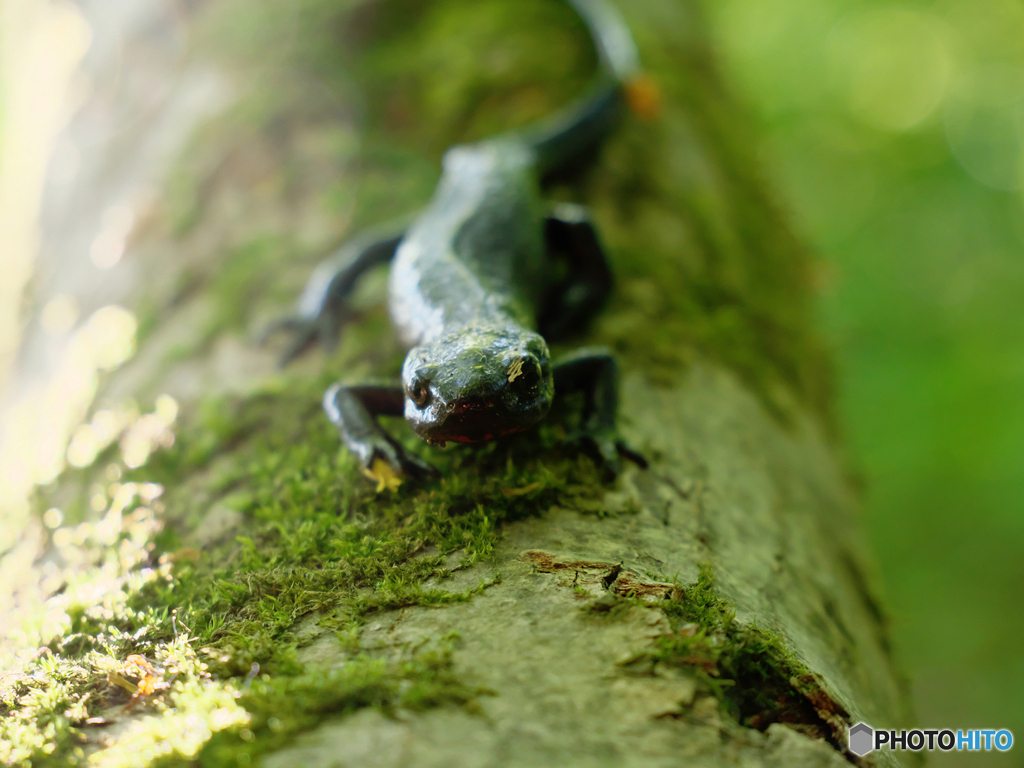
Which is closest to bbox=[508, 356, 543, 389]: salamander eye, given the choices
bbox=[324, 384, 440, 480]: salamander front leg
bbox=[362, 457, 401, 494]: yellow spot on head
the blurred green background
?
bbox=[324, 384, 440, 480]: salamander front leg

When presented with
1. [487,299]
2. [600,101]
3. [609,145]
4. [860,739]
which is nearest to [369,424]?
[487,299]

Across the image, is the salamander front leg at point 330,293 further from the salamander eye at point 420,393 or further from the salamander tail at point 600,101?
the salamander tail at point 600,101

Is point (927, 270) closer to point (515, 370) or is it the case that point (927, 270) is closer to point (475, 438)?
point (515, 370)

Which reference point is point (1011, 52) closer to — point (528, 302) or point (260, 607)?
point (528, 302)

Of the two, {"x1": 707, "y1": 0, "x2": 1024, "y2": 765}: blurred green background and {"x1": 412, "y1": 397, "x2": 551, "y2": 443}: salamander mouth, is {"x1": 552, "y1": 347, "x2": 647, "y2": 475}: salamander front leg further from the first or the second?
{"x1": 707, "y1": 0, "x2": 1024, "y2": 765}: blurred green background

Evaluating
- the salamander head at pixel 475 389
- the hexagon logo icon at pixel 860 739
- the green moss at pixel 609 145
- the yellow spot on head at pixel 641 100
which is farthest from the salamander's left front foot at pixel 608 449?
the yellow spot on head at pixel 641 100
